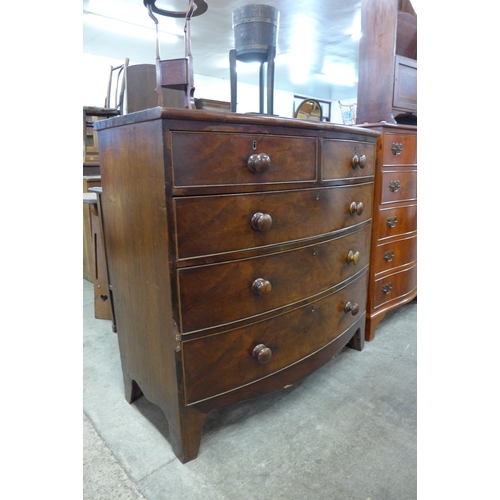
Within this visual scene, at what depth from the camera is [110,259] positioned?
59.1 inches

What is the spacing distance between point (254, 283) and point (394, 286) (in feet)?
4.33

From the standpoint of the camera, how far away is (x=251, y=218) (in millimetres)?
1157

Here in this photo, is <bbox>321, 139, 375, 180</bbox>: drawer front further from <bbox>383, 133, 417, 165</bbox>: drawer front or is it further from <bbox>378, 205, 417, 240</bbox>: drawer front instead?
<bbox>378, 205, 417, 240</bbox>: drawer front

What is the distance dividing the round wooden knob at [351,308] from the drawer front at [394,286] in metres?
0.41

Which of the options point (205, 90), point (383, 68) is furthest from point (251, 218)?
point (205, 90)

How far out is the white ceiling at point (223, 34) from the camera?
4.93 m

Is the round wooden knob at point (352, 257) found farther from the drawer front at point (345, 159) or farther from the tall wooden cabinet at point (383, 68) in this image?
the tall wooden cabinet at point (383, 68)

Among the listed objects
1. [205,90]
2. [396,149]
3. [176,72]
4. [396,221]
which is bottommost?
[396,221]

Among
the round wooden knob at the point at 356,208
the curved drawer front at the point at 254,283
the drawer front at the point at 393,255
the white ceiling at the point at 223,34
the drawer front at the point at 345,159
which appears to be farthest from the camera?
the white ceiling at the point at 223,34

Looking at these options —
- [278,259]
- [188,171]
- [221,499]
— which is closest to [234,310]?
[278,259]

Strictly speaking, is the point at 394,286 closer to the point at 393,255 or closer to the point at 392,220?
the point at 393,255

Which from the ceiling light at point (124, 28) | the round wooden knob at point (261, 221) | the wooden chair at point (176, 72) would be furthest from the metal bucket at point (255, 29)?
the ceiling light at point (124, 28)
